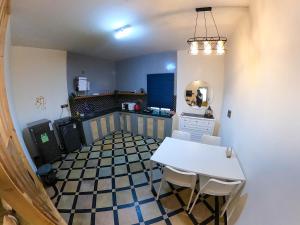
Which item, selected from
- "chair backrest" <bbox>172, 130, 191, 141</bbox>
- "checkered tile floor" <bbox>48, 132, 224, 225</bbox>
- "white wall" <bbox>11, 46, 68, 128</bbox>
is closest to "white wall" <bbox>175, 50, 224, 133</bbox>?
"chair backrest" <bbox>172, 130, 191, 141</bbox>

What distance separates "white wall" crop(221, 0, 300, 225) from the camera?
40.6 inches

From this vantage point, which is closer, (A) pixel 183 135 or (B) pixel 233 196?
(B) pixel 233 196

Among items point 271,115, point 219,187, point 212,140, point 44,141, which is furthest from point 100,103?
point 271,115

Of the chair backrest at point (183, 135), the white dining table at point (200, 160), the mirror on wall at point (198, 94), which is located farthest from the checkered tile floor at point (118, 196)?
the mirror on wall at point (198, 94)

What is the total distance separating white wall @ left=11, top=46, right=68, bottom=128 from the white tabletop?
274 cm

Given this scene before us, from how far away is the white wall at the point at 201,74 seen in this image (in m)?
3.69

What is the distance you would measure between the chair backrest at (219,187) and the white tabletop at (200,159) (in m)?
0.08

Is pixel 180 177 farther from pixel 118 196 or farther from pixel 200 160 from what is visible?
pixel 118 196

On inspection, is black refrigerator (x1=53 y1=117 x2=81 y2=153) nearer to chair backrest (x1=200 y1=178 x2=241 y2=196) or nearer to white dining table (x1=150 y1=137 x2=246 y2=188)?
white dining table (x1=150 y1=137 x2=246 y2=188)

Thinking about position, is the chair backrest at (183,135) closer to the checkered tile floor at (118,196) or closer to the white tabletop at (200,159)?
the white tabletop at (200,159)

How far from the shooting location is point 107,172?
3002 mm

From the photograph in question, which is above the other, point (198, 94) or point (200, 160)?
point (198, 94)

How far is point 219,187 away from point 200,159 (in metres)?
0.45

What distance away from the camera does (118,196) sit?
2.41 m
